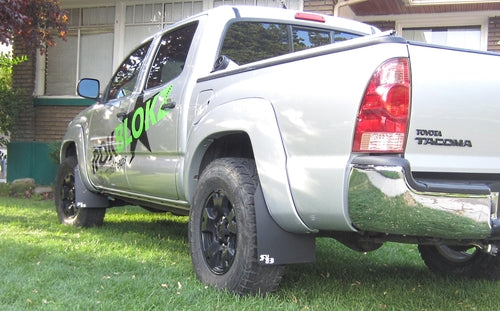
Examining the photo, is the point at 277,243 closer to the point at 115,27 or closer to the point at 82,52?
the point at 115,27

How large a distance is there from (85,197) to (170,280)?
2363mm

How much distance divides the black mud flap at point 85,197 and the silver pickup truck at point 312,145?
1.50 metres

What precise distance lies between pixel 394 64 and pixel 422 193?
0.60 metres

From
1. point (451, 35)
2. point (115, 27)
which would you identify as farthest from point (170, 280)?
point (115, 27)

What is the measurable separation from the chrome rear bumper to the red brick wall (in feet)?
23.5

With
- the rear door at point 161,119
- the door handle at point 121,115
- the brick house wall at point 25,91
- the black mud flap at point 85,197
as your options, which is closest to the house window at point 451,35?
the rear door at point 161,119

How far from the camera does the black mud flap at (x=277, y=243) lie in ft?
9.21

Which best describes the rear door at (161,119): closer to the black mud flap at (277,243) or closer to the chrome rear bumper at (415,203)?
the black mud flap at (277,243)

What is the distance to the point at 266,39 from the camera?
4059mm

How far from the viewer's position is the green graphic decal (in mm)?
4043

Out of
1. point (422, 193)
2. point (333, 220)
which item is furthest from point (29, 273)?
point (422, 193)

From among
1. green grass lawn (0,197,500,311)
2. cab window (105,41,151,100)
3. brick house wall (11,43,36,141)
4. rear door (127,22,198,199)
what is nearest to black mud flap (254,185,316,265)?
green grass lawn (0,197,500,311)

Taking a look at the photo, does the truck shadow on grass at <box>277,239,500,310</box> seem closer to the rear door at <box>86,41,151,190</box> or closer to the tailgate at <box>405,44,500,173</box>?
the tailgate at <box>405,44,500,173</box>

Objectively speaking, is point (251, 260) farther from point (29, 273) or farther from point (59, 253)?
point (59, 253)
